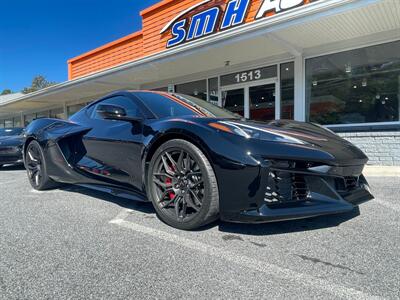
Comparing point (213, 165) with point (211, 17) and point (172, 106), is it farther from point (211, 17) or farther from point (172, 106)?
point (211, 17)

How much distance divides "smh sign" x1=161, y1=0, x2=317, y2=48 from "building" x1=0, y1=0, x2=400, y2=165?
3cm

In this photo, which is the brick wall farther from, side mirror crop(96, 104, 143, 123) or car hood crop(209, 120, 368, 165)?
side mirror crop(96, 104, 143, 123)

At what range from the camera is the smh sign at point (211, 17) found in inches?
303

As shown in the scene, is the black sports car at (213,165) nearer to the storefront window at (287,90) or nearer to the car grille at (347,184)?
the car grille at (347,184)

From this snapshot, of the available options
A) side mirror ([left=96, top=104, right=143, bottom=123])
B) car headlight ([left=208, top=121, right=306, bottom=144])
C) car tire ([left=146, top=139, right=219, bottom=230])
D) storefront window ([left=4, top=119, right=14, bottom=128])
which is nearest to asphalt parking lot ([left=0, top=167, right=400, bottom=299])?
car tire ([left=146, top=139, right=219, bottom=230])

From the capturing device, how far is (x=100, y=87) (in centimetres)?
1166

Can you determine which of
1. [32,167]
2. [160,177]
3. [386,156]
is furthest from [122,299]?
[386,156]

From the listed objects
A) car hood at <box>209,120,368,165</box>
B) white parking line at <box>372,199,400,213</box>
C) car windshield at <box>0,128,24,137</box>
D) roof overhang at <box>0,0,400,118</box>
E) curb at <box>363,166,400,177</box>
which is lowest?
white parking line at <box>372,199,400,213</box>

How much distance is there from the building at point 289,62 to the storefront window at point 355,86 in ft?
0.07

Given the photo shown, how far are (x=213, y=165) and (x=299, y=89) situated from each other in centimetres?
600

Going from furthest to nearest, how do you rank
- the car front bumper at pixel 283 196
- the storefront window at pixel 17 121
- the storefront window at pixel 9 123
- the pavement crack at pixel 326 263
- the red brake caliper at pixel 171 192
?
the storefront window at pixel 9 123
the storefront window at pixel 17 121
the red brake caliper at pixel 171 192
the car front bumper at pixel 283 196
the pavement crack at pixel 326 263

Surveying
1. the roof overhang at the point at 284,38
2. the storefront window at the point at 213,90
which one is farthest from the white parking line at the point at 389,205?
the storefront window at the point at 213,90

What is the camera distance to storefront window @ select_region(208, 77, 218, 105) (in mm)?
9453

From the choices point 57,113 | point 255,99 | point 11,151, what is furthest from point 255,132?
point 57,113
